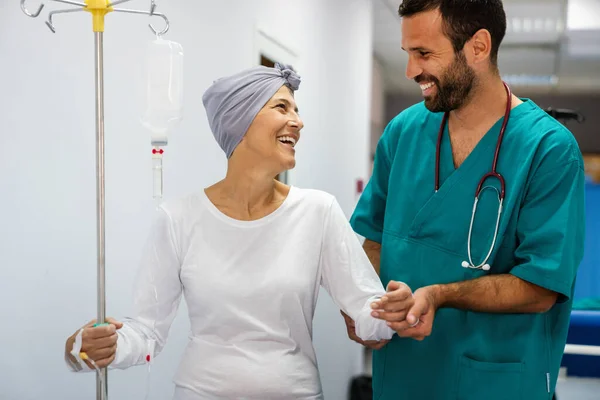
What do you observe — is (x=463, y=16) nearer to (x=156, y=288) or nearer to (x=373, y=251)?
(x=373, y=251)

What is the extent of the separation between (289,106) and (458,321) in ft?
2.07

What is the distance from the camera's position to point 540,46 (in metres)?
7.21

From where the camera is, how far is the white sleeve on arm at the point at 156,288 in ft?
4.83

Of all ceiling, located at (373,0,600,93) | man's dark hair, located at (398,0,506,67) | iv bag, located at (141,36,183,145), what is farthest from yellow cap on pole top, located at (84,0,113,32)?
ceiling, located at (373,0,600,93)

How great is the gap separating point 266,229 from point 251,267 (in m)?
0.09

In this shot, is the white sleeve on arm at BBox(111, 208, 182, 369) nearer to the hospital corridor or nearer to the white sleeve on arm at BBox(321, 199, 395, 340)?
the hospital corridor

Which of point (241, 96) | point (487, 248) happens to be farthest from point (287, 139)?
point (487, 248)

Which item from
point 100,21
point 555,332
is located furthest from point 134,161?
point 555,332

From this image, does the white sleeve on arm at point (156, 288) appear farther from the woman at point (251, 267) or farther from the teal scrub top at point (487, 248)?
the teal scrub top at point (487, 248)

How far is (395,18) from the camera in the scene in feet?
19.3

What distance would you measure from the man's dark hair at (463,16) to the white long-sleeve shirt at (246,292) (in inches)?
20.3

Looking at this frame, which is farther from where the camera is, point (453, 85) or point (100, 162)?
point (453, 85)

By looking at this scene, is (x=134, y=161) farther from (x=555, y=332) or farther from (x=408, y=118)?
(x=555, y=332)

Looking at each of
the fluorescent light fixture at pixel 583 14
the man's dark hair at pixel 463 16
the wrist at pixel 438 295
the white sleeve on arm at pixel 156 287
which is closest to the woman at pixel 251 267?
the white sleeve on arm at pixel 156 287
